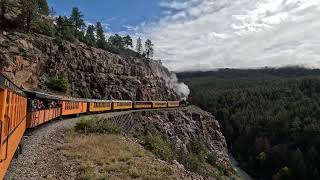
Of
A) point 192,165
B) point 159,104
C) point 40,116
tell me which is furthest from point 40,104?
point 159,104

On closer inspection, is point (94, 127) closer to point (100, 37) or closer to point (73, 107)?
point (73, 107)

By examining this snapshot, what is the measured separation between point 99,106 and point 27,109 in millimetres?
32484

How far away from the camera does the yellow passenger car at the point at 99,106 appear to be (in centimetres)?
5281

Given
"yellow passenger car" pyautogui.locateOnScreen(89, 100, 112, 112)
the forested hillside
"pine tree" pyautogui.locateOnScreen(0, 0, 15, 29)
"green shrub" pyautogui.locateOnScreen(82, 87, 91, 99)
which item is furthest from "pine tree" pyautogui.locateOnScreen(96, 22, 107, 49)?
"yellow passenger car" pyautogui.locateOnScreen(89, 100, 112, 112)

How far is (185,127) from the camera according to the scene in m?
78.6

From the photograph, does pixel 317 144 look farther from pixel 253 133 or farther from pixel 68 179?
pixel 68 179

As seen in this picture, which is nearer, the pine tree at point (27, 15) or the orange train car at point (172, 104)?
the pine tree at point (27, 15)

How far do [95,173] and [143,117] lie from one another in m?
48.7

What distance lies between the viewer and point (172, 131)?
69.2 m

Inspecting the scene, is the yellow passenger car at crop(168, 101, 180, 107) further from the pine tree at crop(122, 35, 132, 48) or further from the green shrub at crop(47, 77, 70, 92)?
the pine tree at crop(122, 35, 132, 48)

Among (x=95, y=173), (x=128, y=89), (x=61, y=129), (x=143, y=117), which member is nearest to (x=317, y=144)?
(x=128, y=89)

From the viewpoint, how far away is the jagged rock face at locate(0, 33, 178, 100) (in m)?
61.9

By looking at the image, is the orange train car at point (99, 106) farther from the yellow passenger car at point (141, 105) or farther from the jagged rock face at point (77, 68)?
the yellow passenger car at point (141, 105)

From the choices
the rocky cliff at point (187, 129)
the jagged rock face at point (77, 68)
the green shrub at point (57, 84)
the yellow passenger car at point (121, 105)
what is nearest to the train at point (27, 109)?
the yellow passenger car at point (121, 105)
